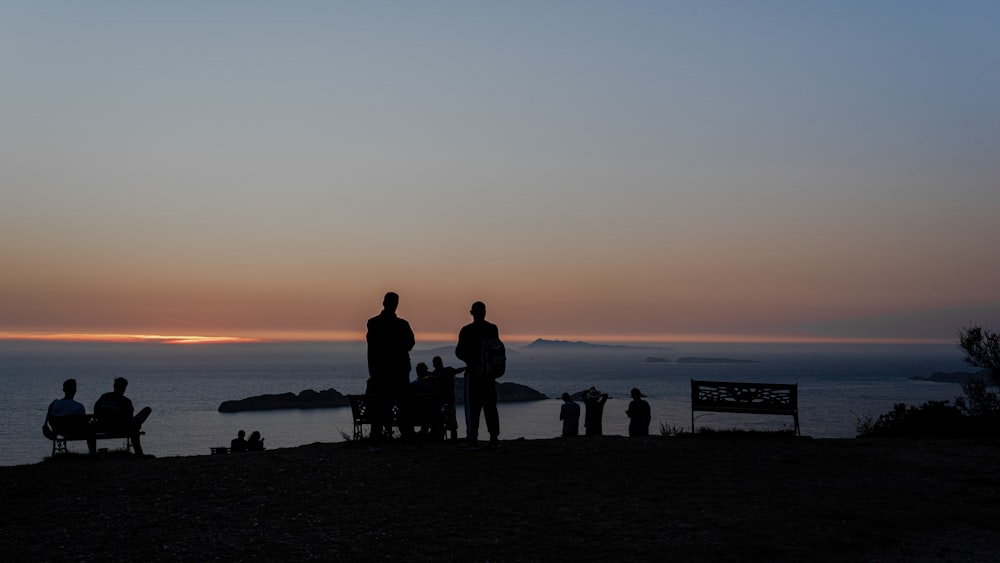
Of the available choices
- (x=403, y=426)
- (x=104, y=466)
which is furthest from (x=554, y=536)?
(x=104, y=466)

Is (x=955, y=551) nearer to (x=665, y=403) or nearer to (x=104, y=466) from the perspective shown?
(x=104, y=466)

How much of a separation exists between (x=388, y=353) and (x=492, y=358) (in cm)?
147

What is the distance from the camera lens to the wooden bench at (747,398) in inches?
569

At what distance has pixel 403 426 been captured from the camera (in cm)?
1237

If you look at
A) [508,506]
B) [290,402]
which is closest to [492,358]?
[508,506]

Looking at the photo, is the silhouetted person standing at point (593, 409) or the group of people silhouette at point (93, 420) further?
the silhouetted person standing at point (593, 409)

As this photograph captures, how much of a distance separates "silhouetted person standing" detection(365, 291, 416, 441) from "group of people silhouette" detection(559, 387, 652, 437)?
17.2 ft

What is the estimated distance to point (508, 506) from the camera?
8.18 m

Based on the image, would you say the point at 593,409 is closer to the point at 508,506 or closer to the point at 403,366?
the point at 403,366

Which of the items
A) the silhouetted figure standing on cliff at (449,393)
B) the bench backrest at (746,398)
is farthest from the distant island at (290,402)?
the silhouetted figure standing on cliff at (449,393)

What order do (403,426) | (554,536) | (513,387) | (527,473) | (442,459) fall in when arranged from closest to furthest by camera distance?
(554,536)
(527,473)
(442,459)
(403,426)
(513,387)

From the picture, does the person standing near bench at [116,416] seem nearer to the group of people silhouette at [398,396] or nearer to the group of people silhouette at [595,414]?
the group of people silhouette at [398,396]

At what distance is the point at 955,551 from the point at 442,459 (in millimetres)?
6119

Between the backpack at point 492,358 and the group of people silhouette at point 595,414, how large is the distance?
4.83 m
